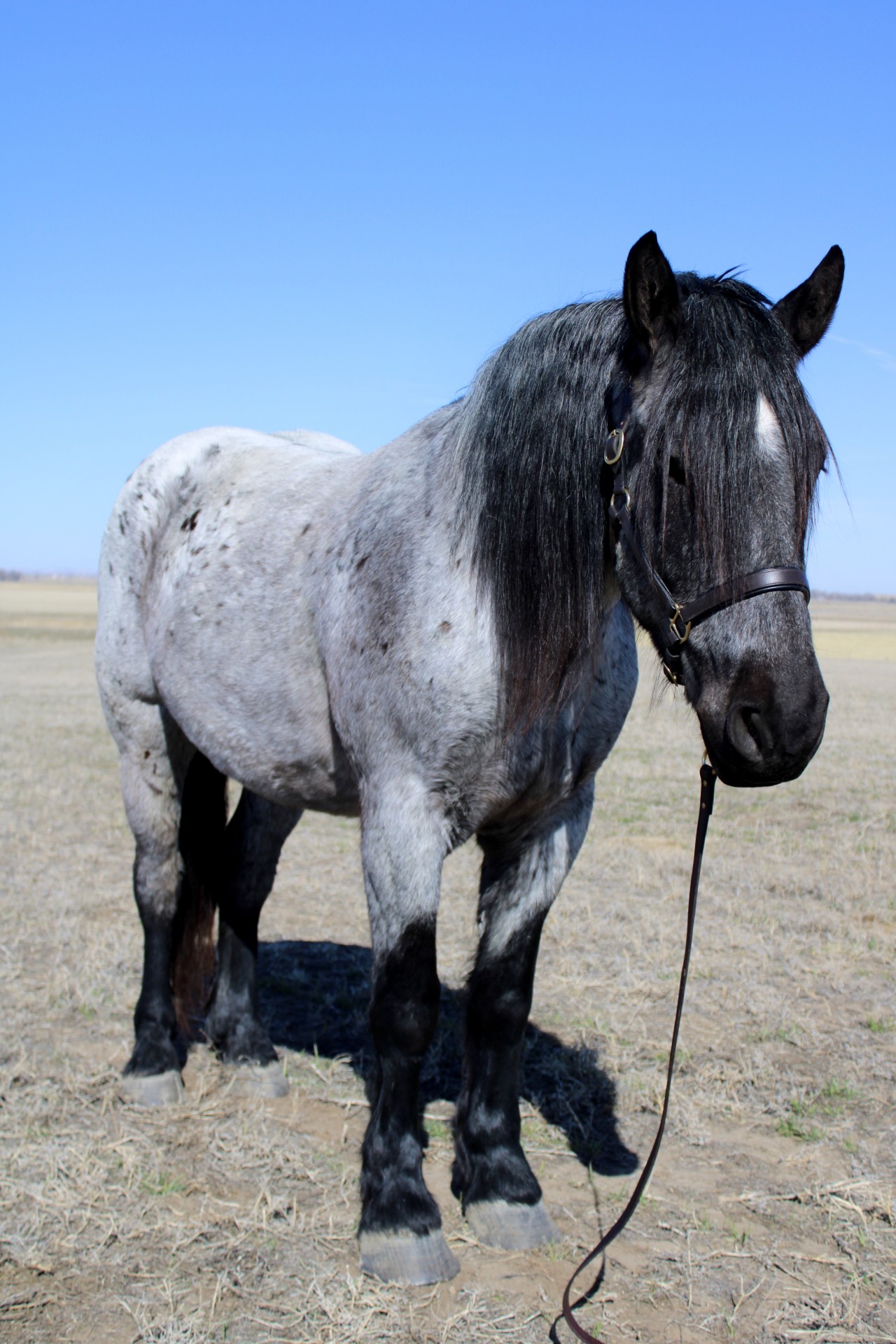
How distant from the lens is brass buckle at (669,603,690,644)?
2113 mm

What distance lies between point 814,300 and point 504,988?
6.84 ft

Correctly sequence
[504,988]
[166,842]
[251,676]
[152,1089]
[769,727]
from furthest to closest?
[166,842], [152,1089], [251,676], [504,988], [769,727]

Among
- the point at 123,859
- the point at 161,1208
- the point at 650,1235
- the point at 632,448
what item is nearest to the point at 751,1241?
the point at 650,1235

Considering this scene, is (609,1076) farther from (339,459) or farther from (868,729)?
(868,729)

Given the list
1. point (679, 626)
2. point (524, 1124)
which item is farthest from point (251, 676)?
point (524, 1124)

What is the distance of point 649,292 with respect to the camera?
2.15 meters

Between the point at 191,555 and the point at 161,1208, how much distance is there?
219 cm

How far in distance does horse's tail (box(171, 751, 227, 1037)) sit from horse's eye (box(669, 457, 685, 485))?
2.63 meters

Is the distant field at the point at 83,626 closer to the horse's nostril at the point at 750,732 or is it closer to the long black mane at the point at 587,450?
the long black mane at the point at 587,450

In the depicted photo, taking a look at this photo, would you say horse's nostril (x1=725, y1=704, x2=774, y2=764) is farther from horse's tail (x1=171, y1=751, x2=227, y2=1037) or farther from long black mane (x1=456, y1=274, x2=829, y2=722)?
horse's tail (x1=171, y1=751, x2=227, y2=1037)

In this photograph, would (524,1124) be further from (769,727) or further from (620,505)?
(620,505)

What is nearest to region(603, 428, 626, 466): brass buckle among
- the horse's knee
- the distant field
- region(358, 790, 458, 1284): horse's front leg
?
region(358, 790, 458, 1284): horse's front leg

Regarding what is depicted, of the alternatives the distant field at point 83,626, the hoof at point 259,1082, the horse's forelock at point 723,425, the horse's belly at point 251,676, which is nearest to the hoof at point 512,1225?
the hoof at point 259,1082

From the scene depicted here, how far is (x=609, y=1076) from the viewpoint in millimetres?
3891
